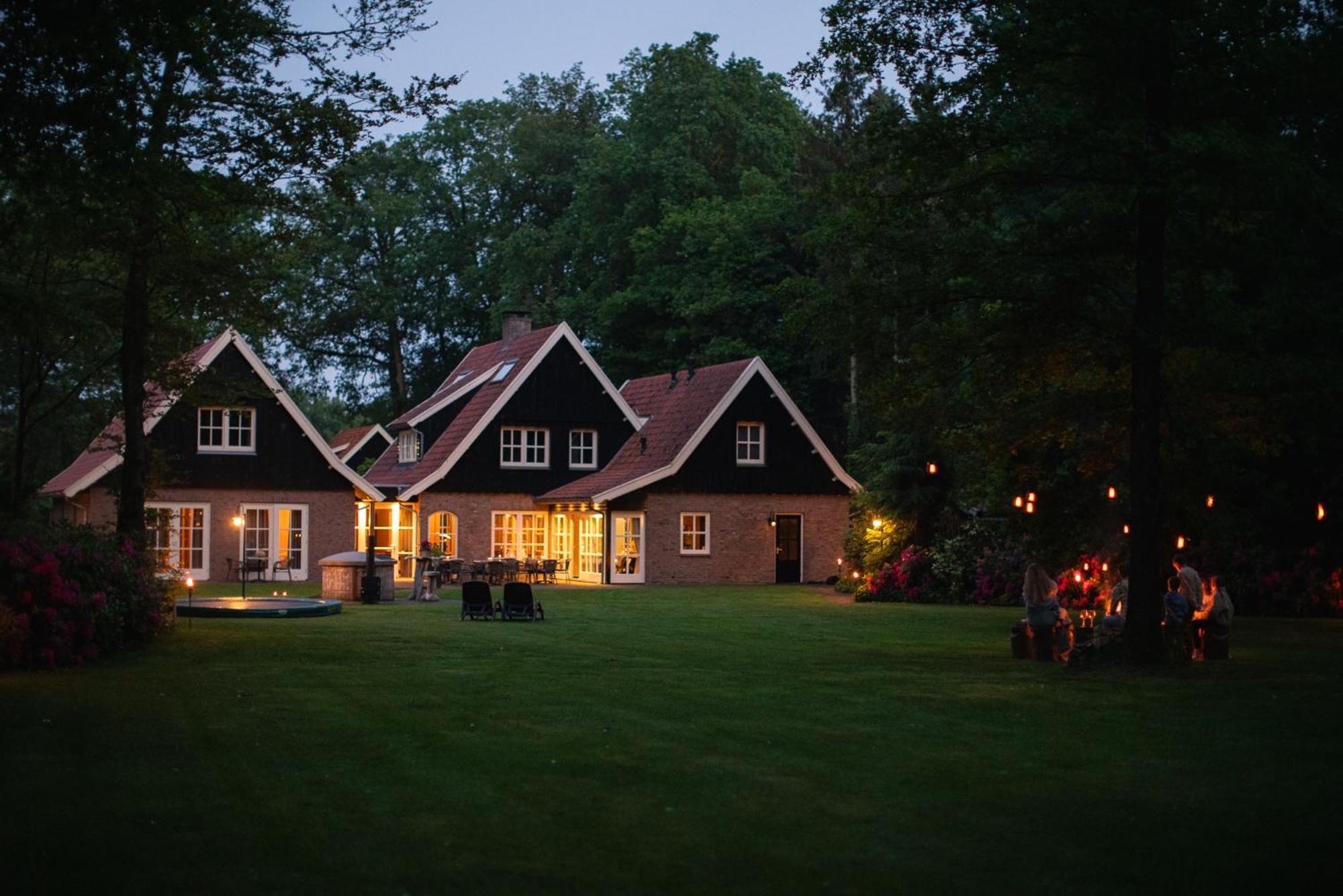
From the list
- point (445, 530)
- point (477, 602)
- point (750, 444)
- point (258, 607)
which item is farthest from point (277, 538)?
point (477, 602)

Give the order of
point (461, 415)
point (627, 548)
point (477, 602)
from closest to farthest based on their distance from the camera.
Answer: point (477, 602) → point (627, 548) → point (461, 415)

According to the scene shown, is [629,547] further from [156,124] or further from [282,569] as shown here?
[156,124]

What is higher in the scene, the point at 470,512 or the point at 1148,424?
the point at 1148,424

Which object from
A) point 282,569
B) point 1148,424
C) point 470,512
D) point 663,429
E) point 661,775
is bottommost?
point 661,775

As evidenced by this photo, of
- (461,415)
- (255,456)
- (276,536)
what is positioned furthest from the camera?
(461,415)

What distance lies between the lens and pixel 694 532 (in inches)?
1740

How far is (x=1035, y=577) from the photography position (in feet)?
61.7

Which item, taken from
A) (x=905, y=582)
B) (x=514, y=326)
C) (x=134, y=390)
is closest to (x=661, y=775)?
(x=134, y=390)

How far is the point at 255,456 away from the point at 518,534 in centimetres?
802

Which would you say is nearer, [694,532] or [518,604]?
[518,604]

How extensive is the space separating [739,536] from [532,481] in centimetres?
647

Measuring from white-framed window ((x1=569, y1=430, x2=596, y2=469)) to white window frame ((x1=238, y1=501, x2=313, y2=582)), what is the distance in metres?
8.18

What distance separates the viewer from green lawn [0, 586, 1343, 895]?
7.63m

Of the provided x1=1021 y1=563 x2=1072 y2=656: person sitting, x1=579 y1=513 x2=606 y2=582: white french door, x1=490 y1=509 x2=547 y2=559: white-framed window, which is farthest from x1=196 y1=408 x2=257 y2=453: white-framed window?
x1=1021 y1=563 x2=1072 y2=656: person sitting
